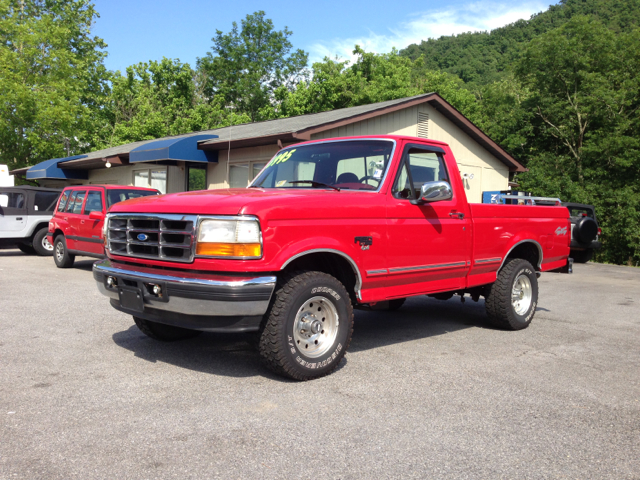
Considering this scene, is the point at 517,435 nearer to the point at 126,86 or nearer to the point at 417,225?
the point at 417,225

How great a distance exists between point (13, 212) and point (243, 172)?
6.50 m

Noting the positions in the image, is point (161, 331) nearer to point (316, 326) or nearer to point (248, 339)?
point (248, 339)

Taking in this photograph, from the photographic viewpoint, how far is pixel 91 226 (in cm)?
1148

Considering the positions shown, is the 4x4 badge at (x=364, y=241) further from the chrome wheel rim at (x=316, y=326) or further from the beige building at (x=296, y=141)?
the beige building at (x=296, y=141)

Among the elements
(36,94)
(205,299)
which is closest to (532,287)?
(205,299)

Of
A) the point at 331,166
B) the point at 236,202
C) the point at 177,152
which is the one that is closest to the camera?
the point at 236,202

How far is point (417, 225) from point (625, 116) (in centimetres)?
2995

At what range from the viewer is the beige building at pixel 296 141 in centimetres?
1609

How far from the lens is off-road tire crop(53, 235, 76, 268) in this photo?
12438mm

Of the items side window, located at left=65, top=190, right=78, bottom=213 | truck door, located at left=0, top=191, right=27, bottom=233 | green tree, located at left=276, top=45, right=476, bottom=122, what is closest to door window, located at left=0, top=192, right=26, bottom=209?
truck door, located at left=0, top=191, right=27, bottom=233

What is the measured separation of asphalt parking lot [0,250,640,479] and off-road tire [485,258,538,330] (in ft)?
0.67

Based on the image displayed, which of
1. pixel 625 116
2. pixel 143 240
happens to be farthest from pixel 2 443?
pixel 625 116

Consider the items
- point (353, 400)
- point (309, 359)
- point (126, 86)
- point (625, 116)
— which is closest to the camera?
point (353, 400)

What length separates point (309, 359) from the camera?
452 centimetres
